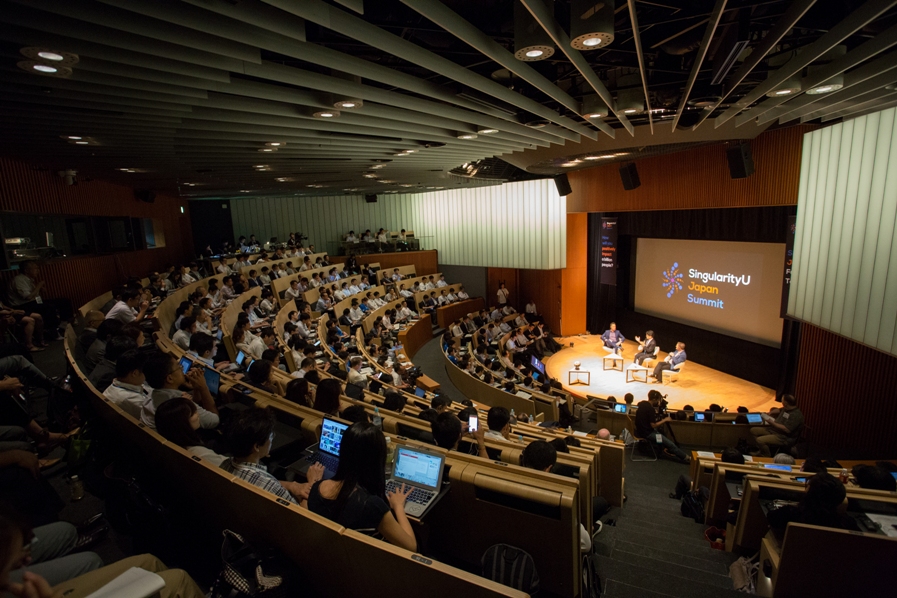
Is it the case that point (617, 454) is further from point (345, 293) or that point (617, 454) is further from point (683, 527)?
point (345, 293)

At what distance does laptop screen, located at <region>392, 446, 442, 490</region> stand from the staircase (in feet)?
5.20

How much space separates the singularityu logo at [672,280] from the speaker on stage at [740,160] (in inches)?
198

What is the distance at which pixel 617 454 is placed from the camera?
5.02 meters

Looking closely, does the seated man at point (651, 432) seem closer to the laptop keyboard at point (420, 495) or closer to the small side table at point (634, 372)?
the small side table at point (634, 372)

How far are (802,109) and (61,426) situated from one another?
28.0 ft

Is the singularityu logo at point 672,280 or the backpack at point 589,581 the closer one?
the backpack at point 589,581

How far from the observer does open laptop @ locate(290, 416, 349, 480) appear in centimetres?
313

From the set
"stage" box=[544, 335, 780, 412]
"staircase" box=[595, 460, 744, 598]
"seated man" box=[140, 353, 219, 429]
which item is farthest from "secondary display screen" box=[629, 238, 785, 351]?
"seated man" box=[140, 353, 219, 429]

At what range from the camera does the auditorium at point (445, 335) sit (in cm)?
236

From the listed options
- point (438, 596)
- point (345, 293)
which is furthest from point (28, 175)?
point (438, 596)

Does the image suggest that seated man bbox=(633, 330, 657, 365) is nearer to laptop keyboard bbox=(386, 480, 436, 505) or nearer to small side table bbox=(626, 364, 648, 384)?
small side table bbox=(626, 364, 648, 384)

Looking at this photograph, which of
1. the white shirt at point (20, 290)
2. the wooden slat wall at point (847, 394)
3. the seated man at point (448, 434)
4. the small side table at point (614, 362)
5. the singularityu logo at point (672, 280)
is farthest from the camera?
the singularityu logo at point (672, 280)

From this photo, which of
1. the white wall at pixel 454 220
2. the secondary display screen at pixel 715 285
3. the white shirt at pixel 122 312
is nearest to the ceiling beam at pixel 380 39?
the white shirt at pixel 122 312

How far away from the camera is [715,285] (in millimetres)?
10898
